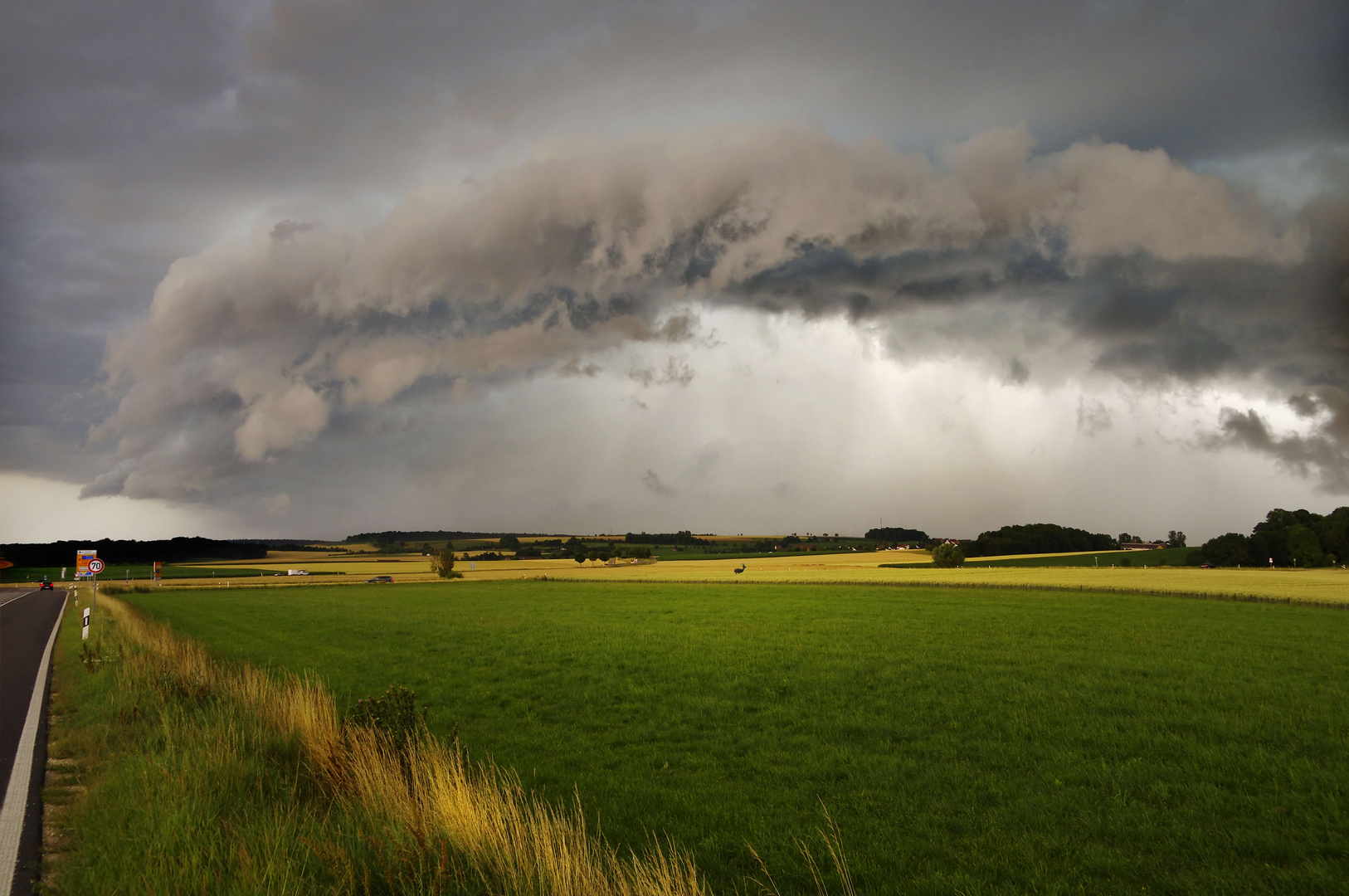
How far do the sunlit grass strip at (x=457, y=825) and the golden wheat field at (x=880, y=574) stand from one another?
4923 cm

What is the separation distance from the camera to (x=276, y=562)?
6540 inches

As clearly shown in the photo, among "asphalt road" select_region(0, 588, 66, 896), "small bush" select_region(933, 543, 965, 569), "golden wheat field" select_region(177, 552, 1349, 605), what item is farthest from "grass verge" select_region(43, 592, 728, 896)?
"small bush" select_region(933, 543, 965, 569)

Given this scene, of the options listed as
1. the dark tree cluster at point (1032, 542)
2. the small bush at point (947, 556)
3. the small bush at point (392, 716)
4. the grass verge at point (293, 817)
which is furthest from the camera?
the dark tree cluster at point (1032, 542)

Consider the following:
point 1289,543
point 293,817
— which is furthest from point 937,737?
point 1289,543

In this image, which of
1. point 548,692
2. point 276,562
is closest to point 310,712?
point 548,692

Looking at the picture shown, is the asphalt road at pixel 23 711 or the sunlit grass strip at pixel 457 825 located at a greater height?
the sunlit grass strip at pixel 457 825

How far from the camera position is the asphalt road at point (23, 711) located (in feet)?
25.7

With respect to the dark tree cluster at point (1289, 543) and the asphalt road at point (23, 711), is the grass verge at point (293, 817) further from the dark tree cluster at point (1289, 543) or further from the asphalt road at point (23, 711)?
the dark tree cluster at point (1289, 543)

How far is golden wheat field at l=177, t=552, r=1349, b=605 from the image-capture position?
50781 mm

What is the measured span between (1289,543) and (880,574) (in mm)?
69561

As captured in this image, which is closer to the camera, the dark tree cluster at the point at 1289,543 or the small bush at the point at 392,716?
the small bush at the point at 392,716

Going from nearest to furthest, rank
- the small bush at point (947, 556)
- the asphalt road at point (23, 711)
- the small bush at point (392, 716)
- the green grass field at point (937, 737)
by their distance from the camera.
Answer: the asphalt road at point (23, 711) → the green grass field at point (937, 737) → the small bush at point (392, 716) → the small bush at point (947, 556)

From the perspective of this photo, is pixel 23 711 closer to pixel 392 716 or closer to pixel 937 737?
pixel 392 716

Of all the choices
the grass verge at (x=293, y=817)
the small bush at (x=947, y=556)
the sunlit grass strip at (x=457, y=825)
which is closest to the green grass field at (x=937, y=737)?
the sunlit grass strip at (x=457, y=825)
